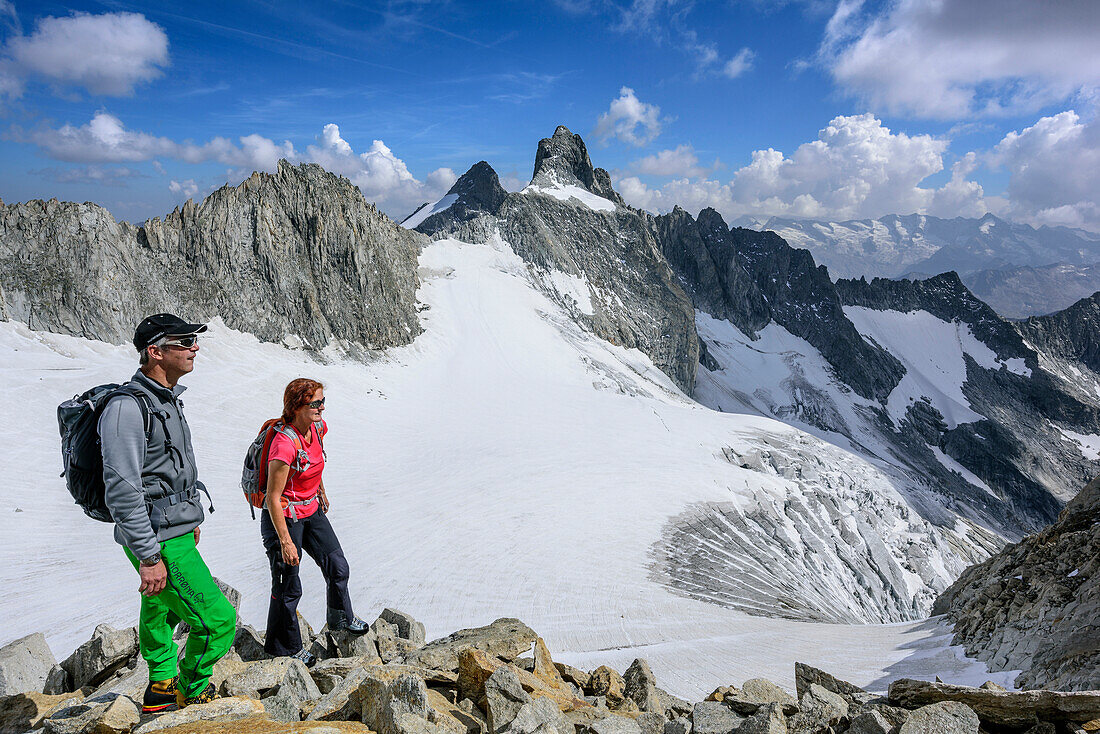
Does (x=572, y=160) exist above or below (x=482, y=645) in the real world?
above

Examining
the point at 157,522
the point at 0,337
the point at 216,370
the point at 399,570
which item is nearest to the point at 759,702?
the point at 157,522

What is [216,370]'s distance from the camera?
90.6ft

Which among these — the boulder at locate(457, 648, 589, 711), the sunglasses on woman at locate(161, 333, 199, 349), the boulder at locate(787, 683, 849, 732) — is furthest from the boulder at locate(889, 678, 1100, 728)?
the sunglasses on woman at locate(161, 333, 199, 349)

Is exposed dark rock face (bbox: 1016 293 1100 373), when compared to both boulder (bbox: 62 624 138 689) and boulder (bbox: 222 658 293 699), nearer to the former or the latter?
boulder (bbox: 222 658 293 699)

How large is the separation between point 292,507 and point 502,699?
9.98 feet

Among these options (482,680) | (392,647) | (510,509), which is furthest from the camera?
(510,509)

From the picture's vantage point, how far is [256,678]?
16.2 feet

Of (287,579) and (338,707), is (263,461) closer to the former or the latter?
(287,579)

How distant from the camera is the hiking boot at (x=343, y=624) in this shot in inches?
249

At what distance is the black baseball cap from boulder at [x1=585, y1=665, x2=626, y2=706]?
19.0 feet

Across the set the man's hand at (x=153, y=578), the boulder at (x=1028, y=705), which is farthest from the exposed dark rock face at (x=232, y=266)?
the boulder at (x=1028, y=705)

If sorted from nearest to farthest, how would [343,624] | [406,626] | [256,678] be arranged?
[256,678], [343,624], [406,626]

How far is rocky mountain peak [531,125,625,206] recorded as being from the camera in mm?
81188

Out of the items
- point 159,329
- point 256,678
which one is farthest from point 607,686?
point 159,329
